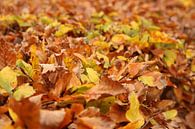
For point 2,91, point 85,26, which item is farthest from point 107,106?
point 85,26

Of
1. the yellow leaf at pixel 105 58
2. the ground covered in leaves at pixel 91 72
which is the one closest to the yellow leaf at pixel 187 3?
the ground covered in leaves at pixel 91 72

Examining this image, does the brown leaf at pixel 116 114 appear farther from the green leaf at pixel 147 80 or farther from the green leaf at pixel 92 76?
the green leaf at pixel 147 80

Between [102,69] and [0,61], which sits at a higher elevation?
[0,61]

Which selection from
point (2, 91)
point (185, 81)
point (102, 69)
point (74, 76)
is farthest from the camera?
point (185, 81)

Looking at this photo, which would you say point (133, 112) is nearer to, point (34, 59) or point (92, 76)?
point (92, 76)

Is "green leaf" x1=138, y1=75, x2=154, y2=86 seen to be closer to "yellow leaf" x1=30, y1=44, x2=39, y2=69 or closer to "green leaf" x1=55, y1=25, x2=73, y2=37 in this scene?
"yellow leaf" x1=30, y1=44, x2=39, y2=69

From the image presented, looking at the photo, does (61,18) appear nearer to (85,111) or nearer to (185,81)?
(185,81)

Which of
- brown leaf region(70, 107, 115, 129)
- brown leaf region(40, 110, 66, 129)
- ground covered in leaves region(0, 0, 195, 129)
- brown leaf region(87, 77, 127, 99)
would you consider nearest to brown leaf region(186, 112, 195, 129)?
ground covered in leaves region(0, 0, 195, 129)
